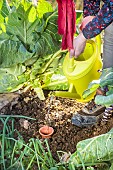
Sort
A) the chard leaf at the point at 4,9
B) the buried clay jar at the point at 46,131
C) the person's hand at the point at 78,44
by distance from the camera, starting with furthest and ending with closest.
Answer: the chard leaf at the point at 4,9, the buried clay jar at the point at 46,131, the person's hand at the point at 78,44

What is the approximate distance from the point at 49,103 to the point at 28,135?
0.31 metres

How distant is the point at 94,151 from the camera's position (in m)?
2.03

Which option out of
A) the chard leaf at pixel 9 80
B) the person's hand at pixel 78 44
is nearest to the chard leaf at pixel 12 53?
the chard leaf at pixel 9 80

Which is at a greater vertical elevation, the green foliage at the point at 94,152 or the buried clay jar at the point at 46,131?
the green foliage at the point at 94,152

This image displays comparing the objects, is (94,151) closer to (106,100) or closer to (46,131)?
(106,100)

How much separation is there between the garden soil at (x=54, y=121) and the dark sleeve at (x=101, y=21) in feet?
1.65

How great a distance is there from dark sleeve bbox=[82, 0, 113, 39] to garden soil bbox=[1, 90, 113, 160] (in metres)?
0.50

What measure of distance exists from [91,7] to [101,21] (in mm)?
257

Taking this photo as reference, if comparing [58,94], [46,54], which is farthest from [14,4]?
[58,94]

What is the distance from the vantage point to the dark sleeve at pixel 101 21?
2.08m

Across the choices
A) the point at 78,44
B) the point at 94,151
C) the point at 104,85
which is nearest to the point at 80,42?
the point at 78,44

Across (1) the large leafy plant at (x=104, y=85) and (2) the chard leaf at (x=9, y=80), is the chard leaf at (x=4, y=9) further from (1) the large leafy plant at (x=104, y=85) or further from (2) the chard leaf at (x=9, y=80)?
(1) the large leafy plant at (x=104, y=85)

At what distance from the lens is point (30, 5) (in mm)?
2572

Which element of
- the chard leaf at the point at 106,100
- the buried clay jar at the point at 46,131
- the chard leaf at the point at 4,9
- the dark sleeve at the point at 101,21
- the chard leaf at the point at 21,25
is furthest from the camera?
the chard leaf at the point at 4,9
